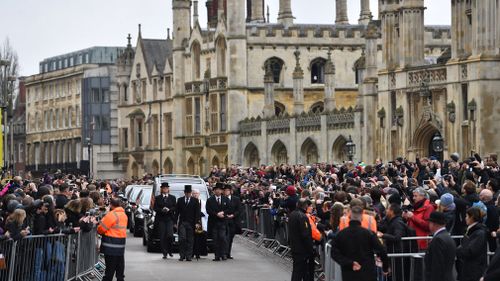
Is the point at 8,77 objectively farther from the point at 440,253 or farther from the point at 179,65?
the point at 440,253

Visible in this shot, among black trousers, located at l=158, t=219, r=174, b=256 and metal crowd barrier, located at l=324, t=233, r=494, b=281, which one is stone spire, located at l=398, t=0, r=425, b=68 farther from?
metal crowd barrier, located at l=324, t=233, r=494, b=281

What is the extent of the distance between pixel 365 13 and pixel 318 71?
316 inches

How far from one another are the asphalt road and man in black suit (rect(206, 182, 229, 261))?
0.36m

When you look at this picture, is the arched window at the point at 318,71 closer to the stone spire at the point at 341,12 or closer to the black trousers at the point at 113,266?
the stone spire at the point at 341,12

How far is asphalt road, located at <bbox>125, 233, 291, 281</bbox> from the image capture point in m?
27.8

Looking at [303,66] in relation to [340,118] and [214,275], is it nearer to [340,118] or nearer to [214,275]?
[340,118]

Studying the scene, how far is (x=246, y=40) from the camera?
3088 inches

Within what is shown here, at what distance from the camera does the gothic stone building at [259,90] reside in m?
62.1

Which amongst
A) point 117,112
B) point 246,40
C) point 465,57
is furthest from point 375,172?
point 117,112

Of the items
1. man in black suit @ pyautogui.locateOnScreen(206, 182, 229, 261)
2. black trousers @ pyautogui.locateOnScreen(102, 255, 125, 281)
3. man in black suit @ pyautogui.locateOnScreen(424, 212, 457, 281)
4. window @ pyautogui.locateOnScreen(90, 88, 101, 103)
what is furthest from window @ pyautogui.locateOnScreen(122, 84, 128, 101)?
man in black suit @ pyautogui.locateOnScreen(424, 212, 457, 281)

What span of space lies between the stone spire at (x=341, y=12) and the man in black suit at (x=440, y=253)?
69.8 meters

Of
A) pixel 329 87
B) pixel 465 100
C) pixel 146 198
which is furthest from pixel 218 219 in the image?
pixel 329 87

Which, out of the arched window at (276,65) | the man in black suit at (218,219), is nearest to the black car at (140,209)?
the man in black suit at (218,219)

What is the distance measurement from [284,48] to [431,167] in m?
45.4
